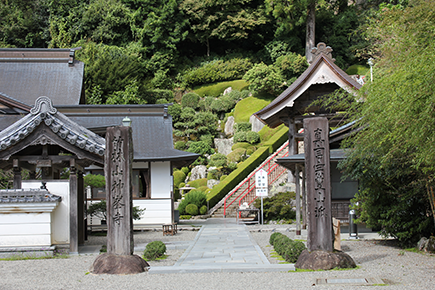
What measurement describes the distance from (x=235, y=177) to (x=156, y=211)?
7.44m

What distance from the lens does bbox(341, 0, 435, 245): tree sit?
20.7 ft

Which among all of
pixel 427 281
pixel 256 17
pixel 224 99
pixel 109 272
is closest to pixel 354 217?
pixel 427 281

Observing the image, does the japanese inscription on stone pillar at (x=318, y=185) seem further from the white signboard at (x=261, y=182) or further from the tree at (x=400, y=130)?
the white signboard at (x=261, y=182)

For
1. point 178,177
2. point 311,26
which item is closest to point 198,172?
point 178,177

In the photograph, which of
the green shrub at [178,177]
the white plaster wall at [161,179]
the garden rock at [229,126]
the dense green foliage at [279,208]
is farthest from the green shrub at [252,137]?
the white plaster wall at [161,179]

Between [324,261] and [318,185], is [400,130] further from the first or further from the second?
[324,261]

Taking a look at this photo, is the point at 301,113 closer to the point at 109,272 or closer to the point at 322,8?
the point at 109,272

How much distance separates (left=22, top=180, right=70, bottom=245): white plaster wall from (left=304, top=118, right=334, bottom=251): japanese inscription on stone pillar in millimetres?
5555

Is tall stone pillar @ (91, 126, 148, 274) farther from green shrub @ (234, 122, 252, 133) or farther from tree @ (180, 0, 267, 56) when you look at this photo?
tree @ (180, 0, 267, 56)

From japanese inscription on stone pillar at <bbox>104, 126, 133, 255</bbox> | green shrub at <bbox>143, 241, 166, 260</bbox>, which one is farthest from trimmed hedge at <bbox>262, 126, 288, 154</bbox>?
japanese inscription on stone pillar at <bbox>104, 126, 133, 255</bbox>

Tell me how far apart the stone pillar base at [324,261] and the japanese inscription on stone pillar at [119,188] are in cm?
311

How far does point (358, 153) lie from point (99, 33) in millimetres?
36154

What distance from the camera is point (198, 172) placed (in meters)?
28.1

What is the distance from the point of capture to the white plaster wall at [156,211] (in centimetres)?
1688
